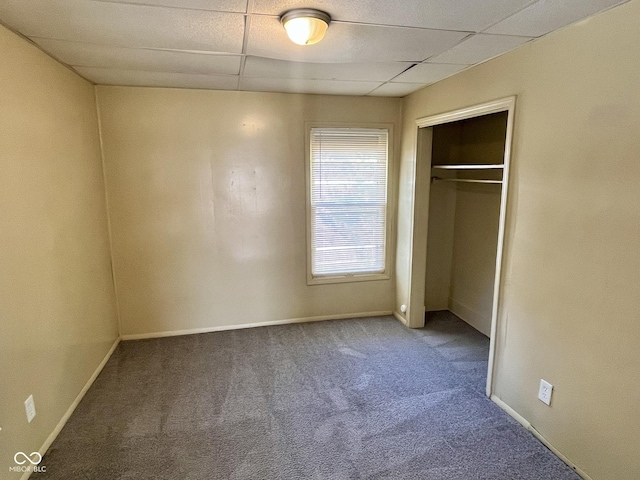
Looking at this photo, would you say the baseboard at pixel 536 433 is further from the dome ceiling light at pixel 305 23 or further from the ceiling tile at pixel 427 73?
the dome ceiling light at pixel 305 23

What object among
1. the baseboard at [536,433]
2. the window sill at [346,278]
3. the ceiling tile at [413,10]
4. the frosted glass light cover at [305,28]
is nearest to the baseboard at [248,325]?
the window sill at [346,278]

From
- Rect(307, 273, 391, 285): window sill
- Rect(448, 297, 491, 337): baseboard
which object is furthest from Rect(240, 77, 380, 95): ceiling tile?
Rect(448, 297, 491, 337): baseboard

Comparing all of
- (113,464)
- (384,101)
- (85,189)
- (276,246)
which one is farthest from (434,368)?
(85,189)

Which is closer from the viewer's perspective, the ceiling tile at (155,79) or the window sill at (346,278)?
the ceiling tile at (155,79)

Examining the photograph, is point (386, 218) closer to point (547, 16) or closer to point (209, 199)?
point (209, 199)

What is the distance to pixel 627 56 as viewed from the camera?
164 centimetres

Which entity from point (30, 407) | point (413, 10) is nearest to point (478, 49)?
point (413, 10)

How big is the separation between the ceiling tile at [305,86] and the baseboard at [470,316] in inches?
99.5

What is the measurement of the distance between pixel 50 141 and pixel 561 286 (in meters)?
3.28

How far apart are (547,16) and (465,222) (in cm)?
239

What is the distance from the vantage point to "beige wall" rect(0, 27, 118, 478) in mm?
1884

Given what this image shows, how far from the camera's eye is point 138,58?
2.43m

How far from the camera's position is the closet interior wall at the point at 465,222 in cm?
354

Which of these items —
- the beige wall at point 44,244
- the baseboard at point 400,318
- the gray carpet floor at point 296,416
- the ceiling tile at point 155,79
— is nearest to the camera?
the beige wall at point 44,244
